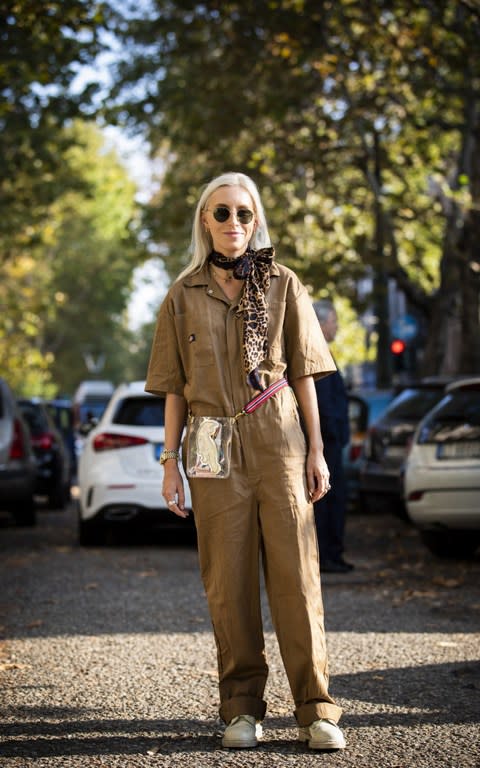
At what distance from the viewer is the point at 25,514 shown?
16062mm

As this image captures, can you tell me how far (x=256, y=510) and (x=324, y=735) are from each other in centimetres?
81

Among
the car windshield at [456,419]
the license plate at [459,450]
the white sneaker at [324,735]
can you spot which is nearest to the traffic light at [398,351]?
the car windshield at [456,419]

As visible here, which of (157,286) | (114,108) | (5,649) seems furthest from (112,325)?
(5,649)

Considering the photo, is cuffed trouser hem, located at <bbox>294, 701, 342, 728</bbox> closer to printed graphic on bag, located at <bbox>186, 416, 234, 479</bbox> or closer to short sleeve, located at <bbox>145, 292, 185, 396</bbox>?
printed graphic on bag, located at <bbox>186, 416, 234, 479</bbox>

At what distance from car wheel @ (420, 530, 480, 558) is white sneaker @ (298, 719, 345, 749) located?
22.5 ft

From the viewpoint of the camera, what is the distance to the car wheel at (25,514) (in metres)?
15.8

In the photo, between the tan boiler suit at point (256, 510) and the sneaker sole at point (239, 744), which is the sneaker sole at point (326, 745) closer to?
the tan boiler suit at point (256, 510)

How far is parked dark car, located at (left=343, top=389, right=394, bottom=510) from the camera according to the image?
17.4 m

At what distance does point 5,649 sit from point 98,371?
71947 millimetres

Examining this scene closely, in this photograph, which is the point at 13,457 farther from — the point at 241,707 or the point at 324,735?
the point at 324,735

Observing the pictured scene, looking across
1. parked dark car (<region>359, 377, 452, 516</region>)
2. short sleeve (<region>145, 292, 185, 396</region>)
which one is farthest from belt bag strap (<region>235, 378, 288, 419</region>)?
parked dark car (<region>359, 377, 452, 516</region>)

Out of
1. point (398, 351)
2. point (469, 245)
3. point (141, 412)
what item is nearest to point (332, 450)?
point (141, 412)

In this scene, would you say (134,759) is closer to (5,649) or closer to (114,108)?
(5,649)

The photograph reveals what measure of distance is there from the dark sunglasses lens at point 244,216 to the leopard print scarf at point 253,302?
4.5 inches
